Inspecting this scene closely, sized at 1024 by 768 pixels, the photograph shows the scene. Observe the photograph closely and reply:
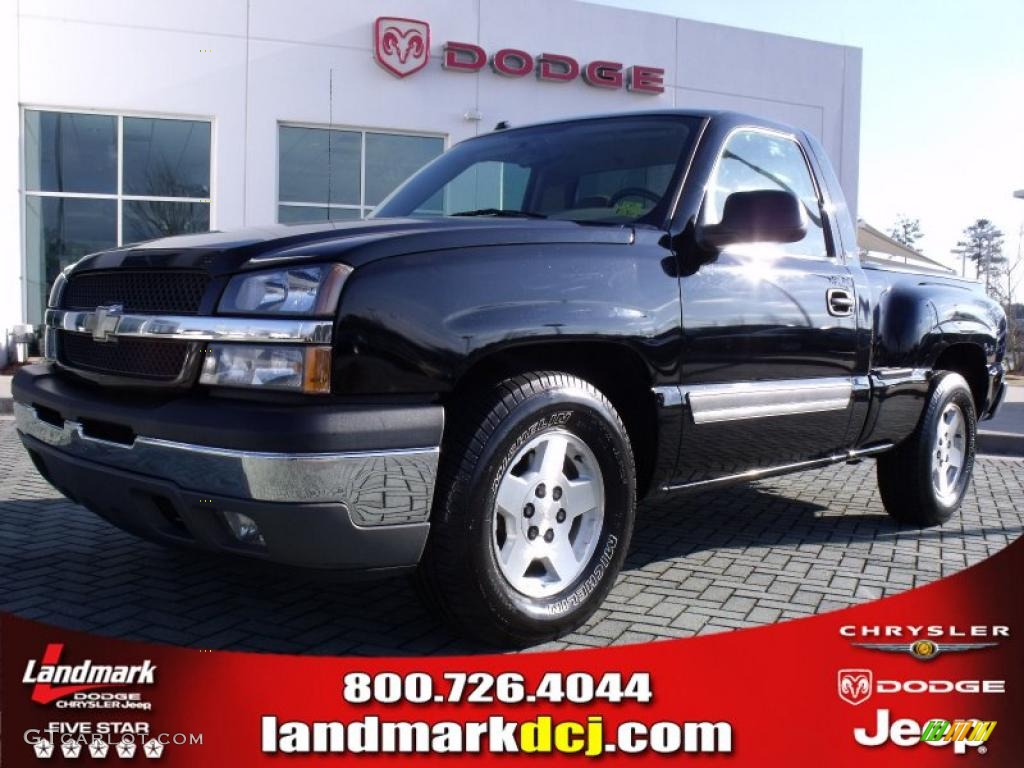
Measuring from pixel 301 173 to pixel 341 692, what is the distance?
1390 centimetres

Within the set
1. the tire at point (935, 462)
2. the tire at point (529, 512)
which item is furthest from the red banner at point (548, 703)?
the tire at point (935, 462)

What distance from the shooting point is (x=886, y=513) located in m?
5.61

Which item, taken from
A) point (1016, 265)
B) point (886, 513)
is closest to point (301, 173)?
point (1016, 265)

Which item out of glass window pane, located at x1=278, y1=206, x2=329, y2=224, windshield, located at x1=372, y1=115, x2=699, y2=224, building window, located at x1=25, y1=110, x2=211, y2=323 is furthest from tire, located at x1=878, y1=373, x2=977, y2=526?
building window, located at x1=25, y1=110, x2=211, y2=323

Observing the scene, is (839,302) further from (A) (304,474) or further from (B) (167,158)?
(B) (167,158)

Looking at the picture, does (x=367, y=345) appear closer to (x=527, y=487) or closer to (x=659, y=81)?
(x=527, y=487)

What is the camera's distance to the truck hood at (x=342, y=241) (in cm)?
280

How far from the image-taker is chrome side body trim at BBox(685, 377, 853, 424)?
360 centimetres

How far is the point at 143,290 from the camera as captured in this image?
3078mm

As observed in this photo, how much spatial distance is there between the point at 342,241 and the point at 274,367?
1.45 feet

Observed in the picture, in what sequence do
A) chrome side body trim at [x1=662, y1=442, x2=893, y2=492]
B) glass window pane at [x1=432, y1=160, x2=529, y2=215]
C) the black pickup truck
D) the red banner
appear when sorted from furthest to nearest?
glass window pane at [x1=432, y1=160, x2=529, y2=215] < chrome side body trim at [x1=662, y1=442, x2=893, y2=492] < the black pickup truck < the red banner

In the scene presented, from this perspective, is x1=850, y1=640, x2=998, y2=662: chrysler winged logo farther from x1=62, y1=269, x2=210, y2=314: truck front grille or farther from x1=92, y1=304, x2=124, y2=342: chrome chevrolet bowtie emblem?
x1=92, y1=304, x2=124, y2=342: chrome chevrolet bowtie emblem

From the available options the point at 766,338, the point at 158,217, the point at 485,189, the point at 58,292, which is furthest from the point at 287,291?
the point at 158,217

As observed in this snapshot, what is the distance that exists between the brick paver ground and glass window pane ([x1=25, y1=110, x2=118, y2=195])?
10263 millimetres
